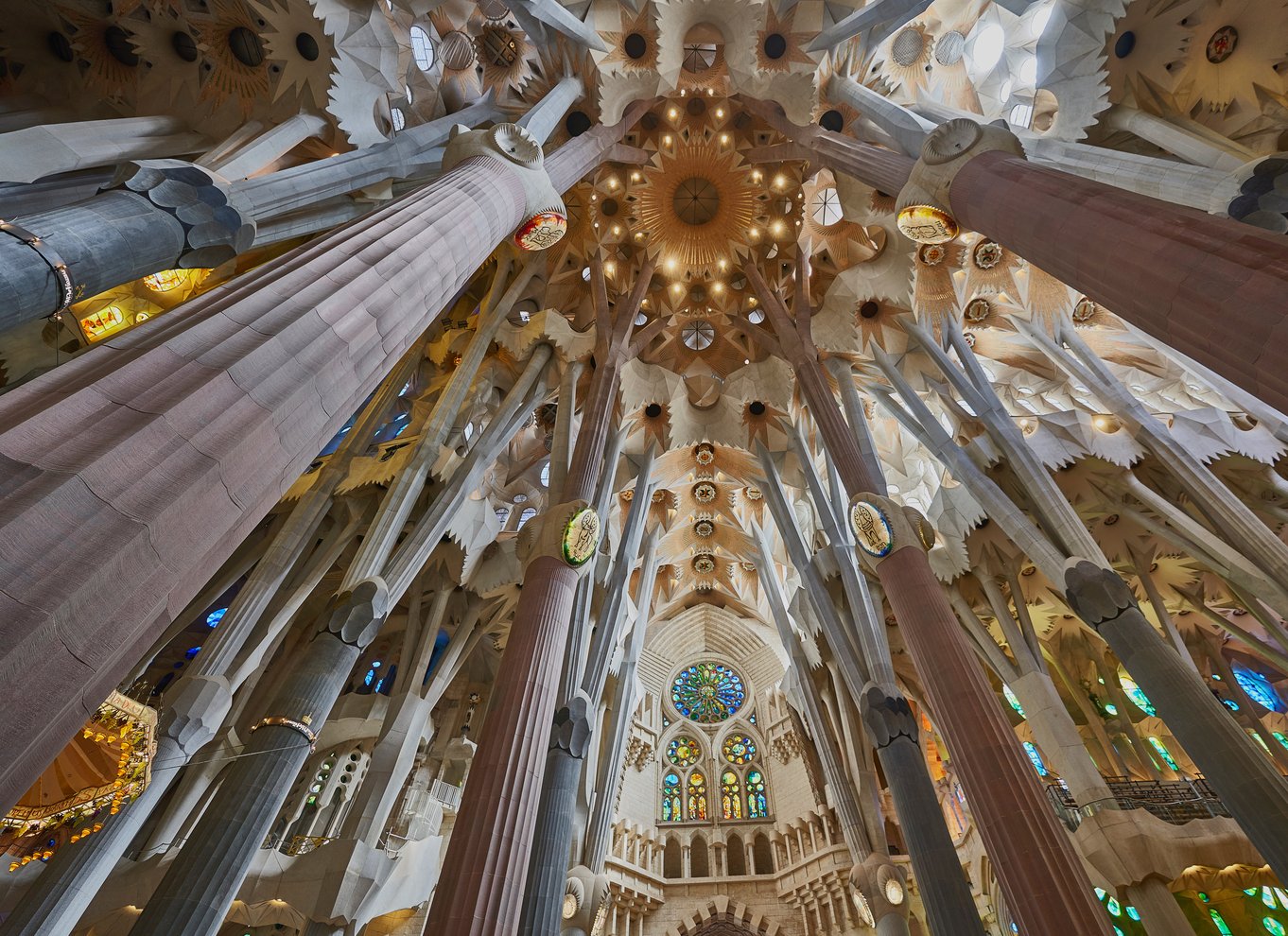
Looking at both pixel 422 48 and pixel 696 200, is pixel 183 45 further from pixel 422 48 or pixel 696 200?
pixel 696 200

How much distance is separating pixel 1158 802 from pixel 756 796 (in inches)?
444

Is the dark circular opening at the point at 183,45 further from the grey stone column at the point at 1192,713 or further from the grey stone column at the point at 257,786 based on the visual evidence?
the grey stone column at the point at 1192,713

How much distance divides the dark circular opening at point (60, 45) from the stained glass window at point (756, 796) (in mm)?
23507

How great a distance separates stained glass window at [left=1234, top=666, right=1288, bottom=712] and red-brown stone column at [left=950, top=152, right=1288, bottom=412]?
16.2m

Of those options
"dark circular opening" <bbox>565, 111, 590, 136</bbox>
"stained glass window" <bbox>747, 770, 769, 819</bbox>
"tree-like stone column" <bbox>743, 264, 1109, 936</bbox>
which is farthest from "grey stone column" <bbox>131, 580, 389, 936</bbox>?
"stained glass window" <bbox>747, 770, 769, 819</bbox>

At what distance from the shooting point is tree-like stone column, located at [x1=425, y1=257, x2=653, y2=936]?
5504 mm

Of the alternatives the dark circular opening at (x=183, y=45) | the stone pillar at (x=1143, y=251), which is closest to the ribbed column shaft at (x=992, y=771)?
the stone pillar at (x=1143, y=251)

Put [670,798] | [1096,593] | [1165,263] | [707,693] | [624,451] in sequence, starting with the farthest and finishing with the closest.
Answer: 1. [707,693]
2. [670,798]
3. [624,451]
4. [1096,593]
5. [1165,263]

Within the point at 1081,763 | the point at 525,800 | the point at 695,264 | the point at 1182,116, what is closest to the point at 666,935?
the point at 1081,763

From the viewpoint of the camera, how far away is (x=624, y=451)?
16.8 m

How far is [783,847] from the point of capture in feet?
57.9

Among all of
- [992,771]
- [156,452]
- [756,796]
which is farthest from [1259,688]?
[156,452]

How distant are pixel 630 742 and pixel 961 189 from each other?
18.6 metres

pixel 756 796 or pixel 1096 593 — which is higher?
pixel 756 796
